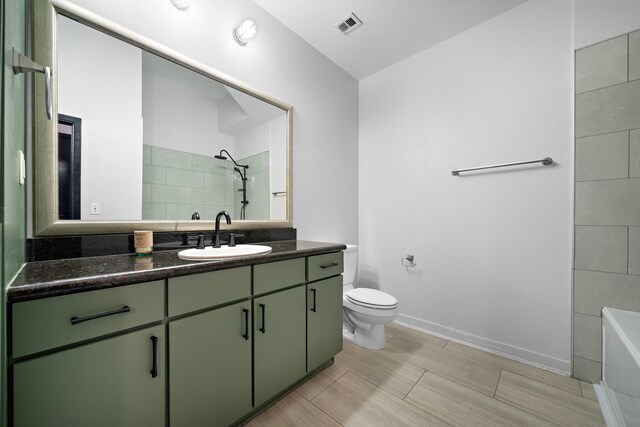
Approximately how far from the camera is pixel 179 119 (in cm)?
148

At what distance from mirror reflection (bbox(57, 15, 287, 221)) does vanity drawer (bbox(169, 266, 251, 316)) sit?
1.93 feet

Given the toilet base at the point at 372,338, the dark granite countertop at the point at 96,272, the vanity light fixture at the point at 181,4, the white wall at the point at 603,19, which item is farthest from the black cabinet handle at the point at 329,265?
the white wall at the point at 603,19

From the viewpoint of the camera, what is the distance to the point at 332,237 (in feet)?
7.95

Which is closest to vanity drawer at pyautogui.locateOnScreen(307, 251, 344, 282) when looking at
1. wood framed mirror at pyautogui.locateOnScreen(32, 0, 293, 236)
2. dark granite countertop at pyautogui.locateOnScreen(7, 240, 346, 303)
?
dark granite countertop at pyautogui.locateOnScreen(7, 240, 346, 303)

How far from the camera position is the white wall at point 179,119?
137cm

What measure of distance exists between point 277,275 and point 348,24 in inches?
77.6

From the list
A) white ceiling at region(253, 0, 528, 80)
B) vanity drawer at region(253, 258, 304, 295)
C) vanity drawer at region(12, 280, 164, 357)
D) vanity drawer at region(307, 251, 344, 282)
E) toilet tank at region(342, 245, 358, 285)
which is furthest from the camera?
toilet tank at region(342, 245, 358, 285)

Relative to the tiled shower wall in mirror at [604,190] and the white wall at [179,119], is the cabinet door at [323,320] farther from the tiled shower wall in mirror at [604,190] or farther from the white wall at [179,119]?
the tiled shower wall in mirror at [604,190]

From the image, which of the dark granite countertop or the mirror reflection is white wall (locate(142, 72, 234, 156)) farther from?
the dark granite countertop

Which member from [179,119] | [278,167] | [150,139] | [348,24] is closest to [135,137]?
[150,139]

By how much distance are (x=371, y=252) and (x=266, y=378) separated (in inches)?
65.4

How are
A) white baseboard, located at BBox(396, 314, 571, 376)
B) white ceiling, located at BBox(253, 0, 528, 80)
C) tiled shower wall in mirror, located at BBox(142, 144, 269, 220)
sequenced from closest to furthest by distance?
1. tiled shower wall in mirror, located at BBox(142, 144, 269, 220)
2. white baseboard, located at BBox(396, 314, 571, 376)
3. white ceiling, located at BBox(253, 0, 528, 80)

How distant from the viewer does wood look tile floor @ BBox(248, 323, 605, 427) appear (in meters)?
1.27

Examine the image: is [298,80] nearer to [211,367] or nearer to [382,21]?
[382,21]
